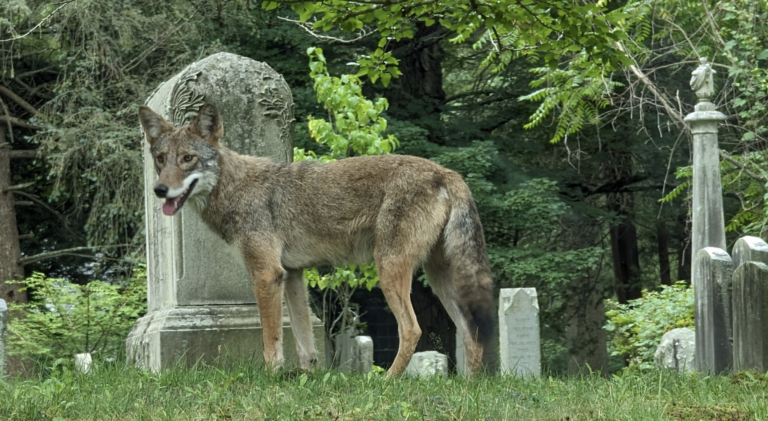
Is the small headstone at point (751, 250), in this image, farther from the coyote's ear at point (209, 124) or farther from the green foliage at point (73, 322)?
the green foliage at point (73, 322)

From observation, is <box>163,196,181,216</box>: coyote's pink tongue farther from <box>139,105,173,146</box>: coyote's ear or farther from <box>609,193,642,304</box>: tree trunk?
<box>609,193,642,304</box>: tree trunk

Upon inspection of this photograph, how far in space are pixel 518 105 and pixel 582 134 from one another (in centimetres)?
168

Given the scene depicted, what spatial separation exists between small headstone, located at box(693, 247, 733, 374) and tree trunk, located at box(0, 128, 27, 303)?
15405 millimetres

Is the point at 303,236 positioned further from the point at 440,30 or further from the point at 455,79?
the point at 455,79

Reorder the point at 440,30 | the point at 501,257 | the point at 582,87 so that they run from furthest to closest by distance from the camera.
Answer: the point at 440,30 → the point at 501,257 → the point at 582,87

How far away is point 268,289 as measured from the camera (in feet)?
23.7

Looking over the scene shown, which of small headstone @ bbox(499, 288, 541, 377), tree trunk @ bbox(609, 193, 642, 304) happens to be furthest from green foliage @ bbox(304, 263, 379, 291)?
tree trunk @ bbox(609, 193, 642, 304)

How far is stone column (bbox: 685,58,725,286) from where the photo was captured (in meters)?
12.4

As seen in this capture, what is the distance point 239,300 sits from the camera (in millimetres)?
8680

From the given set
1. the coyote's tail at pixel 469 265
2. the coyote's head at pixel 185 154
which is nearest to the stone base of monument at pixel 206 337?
the coyote's head at pixel 185 154

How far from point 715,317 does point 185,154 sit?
4752 mm

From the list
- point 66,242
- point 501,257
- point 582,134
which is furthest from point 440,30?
point 66,242

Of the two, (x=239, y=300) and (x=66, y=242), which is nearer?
(x=239, y=300)

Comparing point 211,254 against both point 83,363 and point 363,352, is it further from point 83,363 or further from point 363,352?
point 363,352
